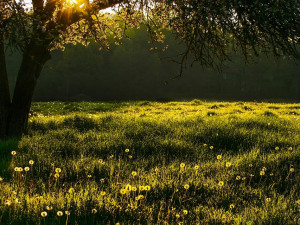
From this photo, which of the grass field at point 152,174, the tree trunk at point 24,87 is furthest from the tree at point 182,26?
the grass field at point 152,174

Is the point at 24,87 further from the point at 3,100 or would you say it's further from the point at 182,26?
the point at 182,26

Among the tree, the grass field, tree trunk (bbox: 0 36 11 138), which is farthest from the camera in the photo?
tree trunk (bbox: 0 36 11 138)

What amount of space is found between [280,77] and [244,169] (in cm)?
8729

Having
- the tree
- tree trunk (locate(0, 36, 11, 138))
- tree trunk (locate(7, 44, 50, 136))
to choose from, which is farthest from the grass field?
the tree

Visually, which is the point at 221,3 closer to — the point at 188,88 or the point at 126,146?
the point at 126,146

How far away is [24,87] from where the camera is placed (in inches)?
A: 426

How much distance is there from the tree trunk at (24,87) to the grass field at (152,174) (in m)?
0.64

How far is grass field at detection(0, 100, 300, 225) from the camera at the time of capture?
4543mm

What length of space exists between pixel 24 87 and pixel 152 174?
6.80m

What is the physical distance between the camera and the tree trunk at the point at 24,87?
35.0 feet

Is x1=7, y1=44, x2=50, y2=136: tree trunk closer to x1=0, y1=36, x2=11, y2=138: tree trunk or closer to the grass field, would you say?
x1=0, y1=36, x2=11, y2=138: tree trunk

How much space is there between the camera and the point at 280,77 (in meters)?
85.9

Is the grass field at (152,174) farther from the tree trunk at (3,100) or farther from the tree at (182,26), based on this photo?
the tree at (182,26)

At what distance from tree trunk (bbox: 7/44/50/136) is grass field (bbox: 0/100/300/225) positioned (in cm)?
64
